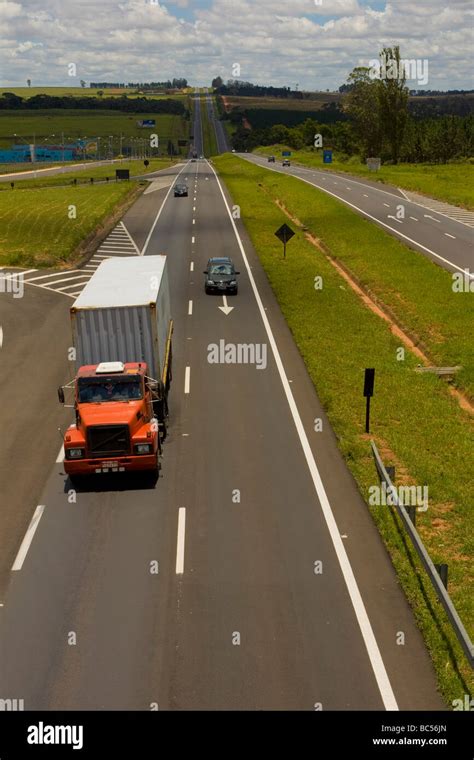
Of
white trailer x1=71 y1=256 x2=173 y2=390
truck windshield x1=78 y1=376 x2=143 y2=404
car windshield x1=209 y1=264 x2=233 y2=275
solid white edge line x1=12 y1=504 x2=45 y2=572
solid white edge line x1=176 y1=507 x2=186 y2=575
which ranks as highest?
white trailer x1=71 y1=256 x2=173 y2=390

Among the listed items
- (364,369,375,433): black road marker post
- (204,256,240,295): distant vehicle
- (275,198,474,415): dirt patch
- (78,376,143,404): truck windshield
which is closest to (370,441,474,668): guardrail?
(364,369,375,433): black road marker post

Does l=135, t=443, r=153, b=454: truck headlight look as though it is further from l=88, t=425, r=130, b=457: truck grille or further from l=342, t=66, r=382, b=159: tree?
l=342, t=66, r=382, b=159: tree

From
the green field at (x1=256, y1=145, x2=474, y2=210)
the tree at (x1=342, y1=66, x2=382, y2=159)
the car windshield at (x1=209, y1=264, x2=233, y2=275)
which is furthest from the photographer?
the tree at (x1=342, y1=66, x2=382, y2=159)

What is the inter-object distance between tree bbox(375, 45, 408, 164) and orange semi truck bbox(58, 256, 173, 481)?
107 meters

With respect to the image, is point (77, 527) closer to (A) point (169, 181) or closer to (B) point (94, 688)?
(B) point (94, 688)

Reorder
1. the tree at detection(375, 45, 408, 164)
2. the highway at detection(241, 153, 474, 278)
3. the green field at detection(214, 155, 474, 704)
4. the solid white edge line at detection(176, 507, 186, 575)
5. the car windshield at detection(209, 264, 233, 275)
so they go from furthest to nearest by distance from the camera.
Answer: the tree at detection(375, 45, 408, 164) < the highway at detection(241, 153, 474, 278) < the car windshield at detection(209, 264, 233, 275) < the solid white edge line at detection(176, 507, 186, 575) < the green field at detection(214, 155, 474, 704)

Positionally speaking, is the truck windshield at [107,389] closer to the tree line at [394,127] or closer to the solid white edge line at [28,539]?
the solid white edge line at [28,539]

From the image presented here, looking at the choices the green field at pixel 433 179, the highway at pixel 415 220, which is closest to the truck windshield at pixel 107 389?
the highway at pixel 415 220

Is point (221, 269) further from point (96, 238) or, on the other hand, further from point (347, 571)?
point (347, 571)

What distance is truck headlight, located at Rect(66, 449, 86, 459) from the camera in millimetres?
18688

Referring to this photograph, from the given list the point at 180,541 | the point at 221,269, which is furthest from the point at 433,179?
the point at 180,541

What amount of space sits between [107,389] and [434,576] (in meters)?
9.72

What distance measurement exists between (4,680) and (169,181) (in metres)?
103

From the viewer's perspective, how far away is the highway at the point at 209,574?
12.0 meters
